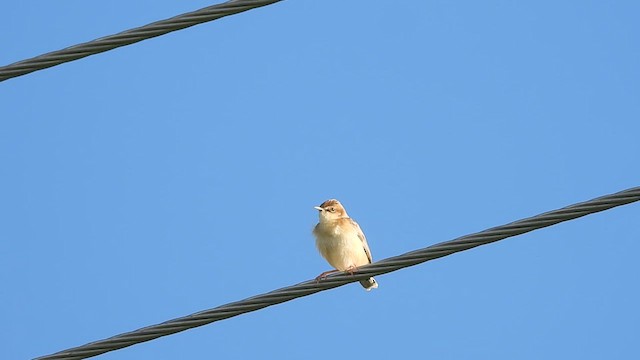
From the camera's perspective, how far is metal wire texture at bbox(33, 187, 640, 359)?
237 inches

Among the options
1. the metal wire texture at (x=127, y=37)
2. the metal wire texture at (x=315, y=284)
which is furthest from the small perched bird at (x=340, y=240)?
the metal wire texture at (x=127, y=37)

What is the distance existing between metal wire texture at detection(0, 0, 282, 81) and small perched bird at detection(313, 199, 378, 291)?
18.9ft

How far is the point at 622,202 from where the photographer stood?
19.8 feet

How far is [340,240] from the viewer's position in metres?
12.0

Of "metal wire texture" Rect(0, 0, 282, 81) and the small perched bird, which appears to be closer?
"metal wire texture" Rect(0, 0, 282, 81)

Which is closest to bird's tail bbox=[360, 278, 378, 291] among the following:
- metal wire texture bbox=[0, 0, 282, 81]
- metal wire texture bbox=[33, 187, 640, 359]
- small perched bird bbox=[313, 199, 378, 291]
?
small perched bird bbox=[313, 199, 378, 291]

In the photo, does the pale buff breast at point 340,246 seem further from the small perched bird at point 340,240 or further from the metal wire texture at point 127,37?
the metal wire texture at point 127,37

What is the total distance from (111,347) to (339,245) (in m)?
5.98

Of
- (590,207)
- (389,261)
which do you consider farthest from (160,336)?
(590,207)

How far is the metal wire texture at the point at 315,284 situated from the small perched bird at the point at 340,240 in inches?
204

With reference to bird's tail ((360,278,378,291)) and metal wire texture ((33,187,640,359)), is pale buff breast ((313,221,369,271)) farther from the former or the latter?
metal wire texture ((33,187,640,359))

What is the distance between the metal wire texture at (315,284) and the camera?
6.03 m

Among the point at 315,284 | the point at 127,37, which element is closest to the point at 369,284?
the point at 315,284

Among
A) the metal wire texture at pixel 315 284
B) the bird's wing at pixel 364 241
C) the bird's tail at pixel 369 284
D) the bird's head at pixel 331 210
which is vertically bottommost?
the metal wire texture at pixel 315 284
